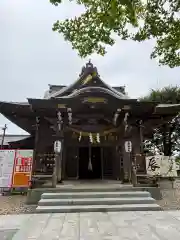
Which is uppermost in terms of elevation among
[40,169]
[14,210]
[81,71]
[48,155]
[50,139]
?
[81,71]

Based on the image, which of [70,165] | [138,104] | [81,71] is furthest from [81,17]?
[81,71]

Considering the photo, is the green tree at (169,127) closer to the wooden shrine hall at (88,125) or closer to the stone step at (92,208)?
the wooden shrine hall at (88,125)

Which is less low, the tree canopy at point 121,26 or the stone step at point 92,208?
the tree canopy at point 121,26

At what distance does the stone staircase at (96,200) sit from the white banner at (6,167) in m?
2.40

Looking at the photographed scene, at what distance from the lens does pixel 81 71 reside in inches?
520

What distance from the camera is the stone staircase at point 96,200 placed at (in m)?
6.03

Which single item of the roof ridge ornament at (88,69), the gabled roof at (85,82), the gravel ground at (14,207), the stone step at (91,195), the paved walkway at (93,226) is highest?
the roof ridge ornament at (88,69)

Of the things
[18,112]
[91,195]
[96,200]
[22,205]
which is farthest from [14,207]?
[18,112]

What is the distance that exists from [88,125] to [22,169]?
3.67 metres

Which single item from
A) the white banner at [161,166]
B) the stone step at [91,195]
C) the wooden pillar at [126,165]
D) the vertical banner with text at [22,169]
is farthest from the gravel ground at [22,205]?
the white banner at [161,166]

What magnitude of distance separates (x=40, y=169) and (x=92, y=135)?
306 centimetres

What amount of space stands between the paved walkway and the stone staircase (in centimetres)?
38

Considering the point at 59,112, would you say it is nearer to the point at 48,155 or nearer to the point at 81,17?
the point at 48,155

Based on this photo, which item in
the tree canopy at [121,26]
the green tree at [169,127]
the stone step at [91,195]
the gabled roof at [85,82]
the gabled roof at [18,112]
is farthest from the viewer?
the green tree at [169,127]
